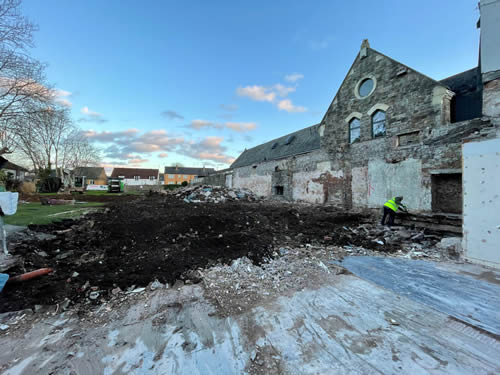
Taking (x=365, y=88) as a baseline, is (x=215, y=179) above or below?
below

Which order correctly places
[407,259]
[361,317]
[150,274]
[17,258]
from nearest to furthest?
[361,317], [150,274], [17,258], [407,259]

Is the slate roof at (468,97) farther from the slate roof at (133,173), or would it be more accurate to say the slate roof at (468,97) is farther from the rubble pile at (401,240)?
the slate roof at (133,173)

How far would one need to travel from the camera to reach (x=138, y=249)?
4938 millimetres

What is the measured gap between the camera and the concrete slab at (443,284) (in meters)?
2.64

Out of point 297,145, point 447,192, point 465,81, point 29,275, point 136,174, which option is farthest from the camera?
A: point 136,174

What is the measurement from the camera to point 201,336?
228cm

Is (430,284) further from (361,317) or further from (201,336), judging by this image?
(201,336)

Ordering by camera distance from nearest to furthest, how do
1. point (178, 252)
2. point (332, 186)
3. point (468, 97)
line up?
point (178, 252) < point (468, 97) < point (332, 186)

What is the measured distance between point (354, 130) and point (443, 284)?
10162 millimetres

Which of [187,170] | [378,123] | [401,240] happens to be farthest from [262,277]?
[187,170]

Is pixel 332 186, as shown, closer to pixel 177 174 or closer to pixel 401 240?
pixel 401 240

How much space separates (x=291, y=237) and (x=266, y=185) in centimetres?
1242

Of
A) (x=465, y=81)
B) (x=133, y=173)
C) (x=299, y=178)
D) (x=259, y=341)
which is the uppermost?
(x=465, y=81)

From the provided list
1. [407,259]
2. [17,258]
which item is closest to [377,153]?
[407,259]
